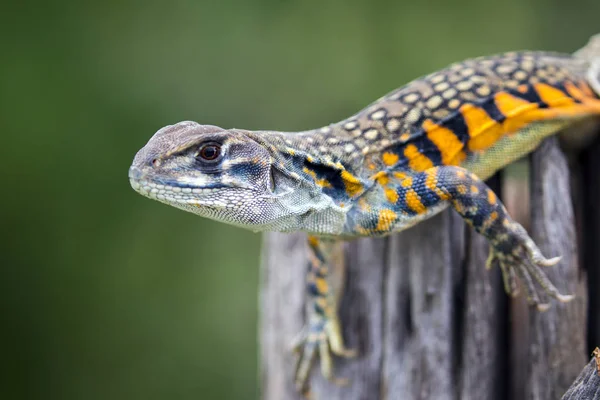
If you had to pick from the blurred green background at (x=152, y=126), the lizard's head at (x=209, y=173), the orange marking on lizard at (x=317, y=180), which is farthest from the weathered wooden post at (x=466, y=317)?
the blurred green background at (x=152, y=126)

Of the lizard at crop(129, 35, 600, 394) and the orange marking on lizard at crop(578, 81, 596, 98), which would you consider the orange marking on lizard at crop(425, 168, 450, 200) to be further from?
the orange marking on lizard at crop(578, 81, 596, 98)

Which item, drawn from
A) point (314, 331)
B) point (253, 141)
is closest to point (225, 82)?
point (314, 331)

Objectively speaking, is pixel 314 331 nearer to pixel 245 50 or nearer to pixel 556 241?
pixel 556 241

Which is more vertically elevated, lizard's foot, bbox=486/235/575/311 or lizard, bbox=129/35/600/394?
lizard, bbox=129/35/600/394

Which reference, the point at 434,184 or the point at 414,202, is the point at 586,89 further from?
the point at 414,202

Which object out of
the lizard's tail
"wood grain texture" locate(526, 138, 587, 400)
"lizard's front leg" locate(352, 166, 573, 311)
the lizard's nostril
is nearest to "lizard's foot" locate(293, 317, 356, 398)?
"lizard's front leg" locate(352, 166, 573, 311)

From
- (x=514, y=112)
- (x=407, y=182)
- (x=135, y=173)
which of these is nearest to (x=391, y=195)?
(x=407, y=182)
